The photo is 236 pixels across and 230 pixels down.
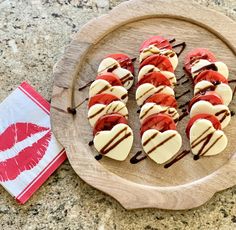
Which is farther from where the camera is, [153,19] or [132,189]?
[153,19]

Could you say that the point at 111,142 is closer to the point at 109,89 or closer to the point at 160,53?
the point at 109,89

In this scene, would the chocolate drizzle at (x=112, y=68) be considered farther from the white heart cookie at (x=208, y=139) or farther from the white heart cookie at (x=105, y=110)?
the white heart cookie at (x=208, y=139)

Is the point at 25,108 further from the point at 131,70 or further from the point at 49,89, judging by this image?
the point at 131,70

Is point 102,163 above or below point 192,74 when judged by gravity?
below

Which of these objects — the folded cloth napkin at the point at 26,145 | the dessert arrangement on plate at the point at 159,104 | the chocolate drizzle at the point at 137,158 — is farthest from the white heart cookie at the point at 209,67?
the folded cloth napkin at the point at 26,145

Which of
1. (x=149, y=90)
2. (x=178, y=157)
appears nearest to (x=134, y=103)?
(x=149, y=90)

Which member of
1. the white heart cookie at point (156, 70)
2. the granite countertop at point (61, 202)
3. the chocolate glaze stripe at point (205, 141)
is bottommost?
the granite countertop at point (61, 202)

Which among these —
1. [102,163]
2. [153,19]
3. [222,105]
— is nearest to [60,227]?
[102,163]
